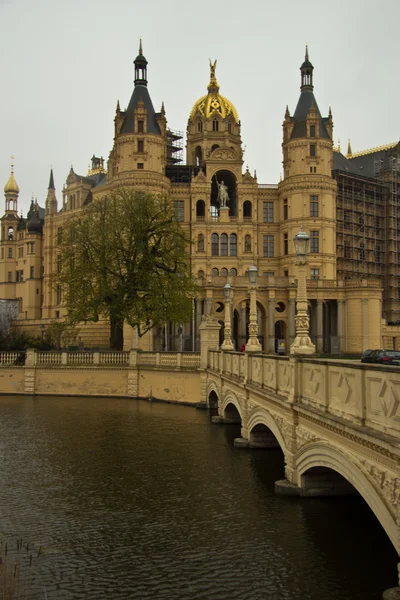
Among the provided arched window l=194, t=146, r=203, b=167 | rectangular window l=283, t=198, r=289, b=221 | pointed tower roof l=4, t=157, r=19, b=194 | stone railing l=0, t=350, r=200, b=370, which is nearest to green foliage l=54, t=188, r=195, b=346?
stone railing l=0, t=350, r=200, b=370

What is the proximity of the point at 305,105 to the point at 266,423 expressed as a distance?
60.7 meters

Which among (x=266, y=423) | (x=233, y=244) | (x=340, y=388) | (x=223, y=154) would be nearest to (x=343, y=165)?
(x=223, y=154)

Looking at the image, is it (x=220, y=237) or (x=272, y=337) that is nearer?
(x=272, y=337)

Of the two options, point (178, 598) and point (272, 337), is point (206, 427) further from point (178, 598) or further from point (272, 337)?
point (272, 337)

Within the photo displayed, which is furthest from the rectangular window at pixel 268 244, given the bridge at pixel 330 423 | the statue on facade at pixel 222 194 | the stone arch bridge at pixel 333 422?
the stone arch bridge at pixel 333 422

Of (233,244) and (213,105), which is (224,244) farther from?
(213,105)

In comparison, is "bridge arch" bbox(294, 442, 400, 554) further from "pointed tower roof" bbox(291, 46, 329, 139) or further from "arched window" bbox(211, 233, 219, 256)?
"pointed tower roof" bbox(291, 46, 329, 139)

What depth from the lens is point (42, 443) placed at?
22578mm

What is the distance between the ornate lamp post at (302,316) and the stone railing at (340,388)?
30 centimetres

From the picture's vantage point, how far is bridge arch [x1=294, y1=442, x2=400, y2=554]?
839 centimetres

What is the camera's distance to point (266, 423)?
16.9m

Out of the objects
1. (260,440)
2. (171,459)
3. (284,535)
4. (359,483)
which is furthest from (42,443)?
(359,483)

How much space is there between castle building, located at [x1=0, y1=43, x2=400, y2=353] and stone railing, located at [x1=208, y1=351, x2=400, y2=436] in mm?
39519

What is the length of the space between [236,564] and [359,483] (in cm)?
309
